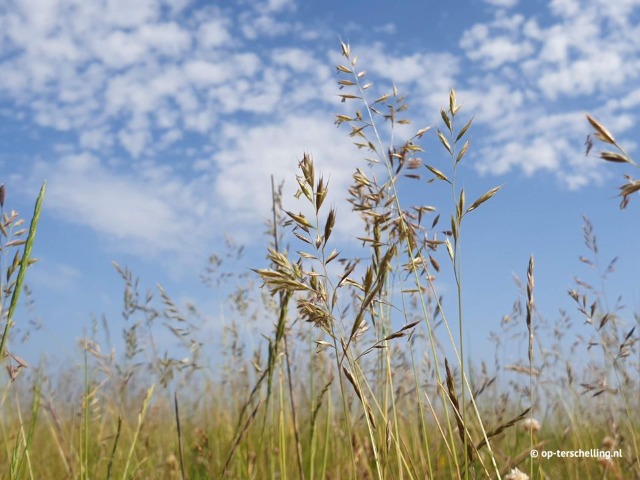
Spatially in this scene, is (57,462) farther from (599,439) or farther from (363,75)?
(599,439)

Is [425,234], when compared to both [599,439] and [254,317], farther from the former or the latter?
[599,439]

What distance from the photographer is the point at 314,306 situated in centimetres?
132

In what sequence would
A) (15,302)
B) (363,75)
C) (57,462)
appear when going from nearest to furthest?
(15,302) < (363,75) < (57,462)

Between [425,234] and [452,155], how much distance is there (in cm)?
32

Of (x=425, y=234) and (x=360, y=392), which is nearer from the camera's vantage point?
(x=360, y=392)

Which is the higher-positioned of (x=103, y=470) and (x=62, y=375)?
(x=62, y=375)

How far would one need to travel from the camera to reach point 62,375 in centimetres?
684

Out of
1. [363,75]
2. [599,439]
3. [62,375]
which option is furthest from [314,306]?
[62,375]

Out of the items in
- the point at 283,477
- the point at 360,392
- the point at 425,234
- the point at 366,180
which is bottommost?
the point at 283,477

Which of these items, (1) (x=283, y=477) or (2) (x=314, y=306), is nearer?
(2) (x=314, y=306)

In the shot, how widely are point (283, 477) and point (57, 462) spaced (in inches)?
110

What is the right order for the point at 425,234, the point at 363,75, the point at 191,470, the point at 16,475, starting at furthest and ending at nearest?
1. the point at 191,470
2. the point at 363,75
3. the point at 425,234
4. the point at 16,475

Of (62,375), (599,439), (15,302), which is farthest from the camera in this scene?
(62,375)

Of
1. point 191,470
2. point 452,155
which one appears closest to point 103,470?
point 191,470
